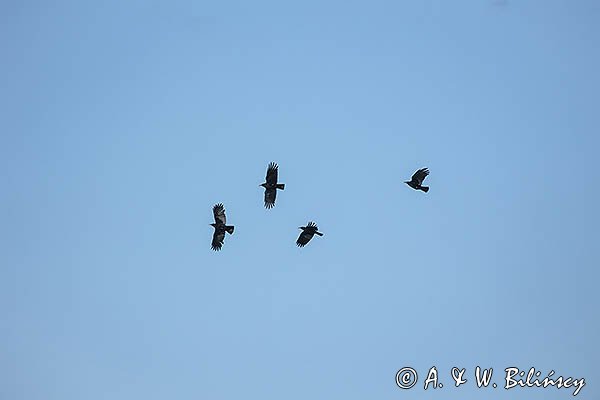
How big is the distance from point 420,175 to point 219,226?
11205mm

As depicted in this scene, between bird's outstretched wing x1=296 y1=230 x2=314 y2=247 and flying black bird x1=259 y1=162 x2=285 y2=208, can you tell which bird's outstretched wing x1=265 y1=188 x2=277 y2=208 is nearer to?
flying black bird x1=259 y1=162 x2=285 y2=208

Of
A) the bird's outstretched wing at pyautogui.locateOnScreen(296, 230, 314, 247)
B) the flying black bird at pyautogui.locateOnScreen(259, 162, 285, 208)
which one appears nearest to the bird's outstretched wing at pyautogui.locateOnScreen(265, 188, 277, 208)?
the flying black bird at pyautogui.locateOnScreen(259, 162, 285, 208)

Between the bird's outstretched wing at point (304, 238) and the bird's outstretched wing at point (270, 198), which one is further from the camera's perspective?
the bird's outstretched wing at point (304, 238)

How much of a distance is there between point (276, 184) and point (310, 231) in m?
3.58

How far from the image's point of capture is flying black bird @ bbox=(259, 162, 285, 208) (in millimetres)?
92250

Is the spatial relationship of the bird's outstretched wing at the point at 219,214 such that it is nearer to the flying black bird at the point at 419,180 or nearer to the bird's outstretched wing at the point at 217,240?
the bird's outstretched wing at the point at 217,240

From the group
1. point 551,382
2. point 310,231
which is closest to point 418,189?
point 310,231

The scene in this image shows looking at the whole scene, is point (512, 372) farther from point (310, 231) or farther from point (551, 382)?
point (310, 231)

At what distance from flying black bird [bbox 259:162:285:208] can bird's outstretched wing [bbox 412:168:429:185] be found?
22.9ft

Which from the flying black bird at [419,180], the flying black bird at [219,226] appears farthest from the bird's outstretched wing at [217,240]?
the flying black bird at [419,180]

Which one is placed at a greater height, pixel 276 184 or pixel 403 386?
pixel 276 184

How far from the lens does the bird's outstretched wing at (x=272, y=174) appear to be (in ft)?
303

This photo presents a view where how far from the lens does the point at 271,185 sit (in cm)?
9238

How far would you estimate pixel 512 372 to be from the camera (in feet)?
305
